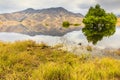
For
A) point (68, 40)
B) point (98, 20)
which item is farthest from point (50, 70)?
point (98, 20)

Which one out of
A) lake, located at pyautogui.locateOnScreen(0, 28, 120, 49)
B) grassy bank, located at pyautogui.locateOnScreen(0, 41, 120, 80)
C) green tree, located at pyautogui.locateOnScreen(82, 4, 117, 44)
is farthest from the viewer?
green tree, located at pyautogui.locateOnScreen(82, 4, 117, 44)

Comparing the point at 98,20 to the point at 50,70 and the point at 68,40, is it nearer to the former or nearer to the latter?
the point at 68,40

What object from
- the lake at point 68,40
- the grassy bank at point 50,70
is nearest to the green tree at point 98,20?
the lake at point 68,40

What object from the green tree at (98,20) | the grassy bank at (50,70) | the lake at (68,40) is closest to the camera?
the grassy bank at (50,70)

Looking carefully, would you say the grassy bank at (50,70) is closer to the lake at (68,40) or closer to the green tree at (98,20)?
the lake at (68,40)

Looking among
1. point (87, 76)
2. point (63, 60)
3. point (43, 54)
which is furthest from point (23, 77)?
point (43, 54)

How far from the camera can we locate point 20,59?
39.9 feet

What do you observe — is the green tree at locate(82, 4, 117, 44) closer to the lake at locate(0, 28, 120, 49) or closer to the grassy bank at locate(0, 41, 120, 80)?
the lake at locate(0, 28, 120, 49)

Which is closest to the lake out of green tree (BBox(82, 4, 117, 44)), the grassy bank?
the grassy bank

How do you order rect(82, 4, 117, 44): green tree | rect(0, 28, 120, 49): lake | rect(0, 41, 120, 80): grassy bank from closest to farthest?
1. rect(0, 41, 120, 80): grassy bank
2. rect(0, 28, 120, 49): lake
3. rect(82, 4, 117, 44): green tree

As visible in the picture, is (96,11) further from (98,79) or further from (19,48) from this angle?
(98,79)

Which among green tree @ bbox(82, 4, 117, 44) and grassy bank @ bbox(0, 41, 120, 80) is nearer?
grassy bank @ bbox(0, 41, 120, 80)

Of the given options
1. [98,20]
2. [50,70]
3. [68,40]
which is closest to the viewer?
[50,70]

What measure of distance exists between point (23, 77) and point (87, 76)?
84.6 inches
